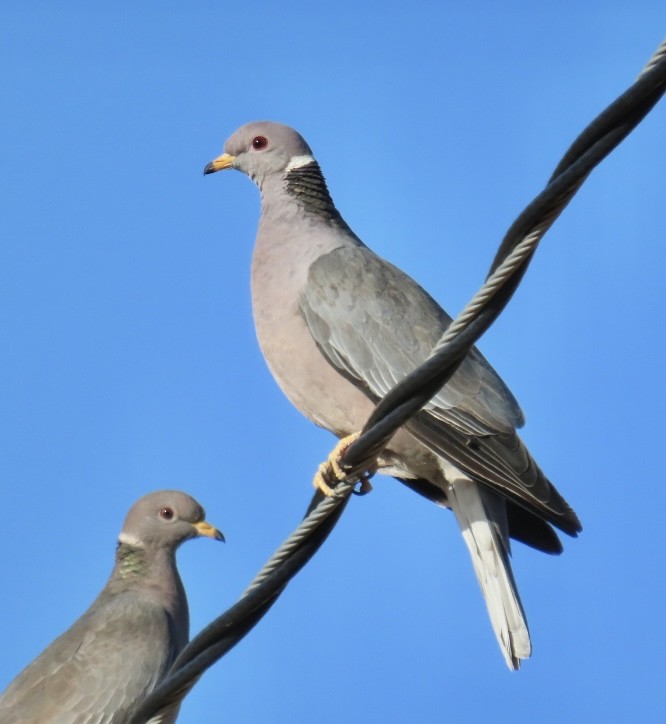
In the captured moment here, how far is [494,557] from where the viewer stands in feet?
15.9

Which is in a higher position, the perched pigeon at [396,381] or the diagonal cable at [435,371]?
the perched pigeon at [396,381]

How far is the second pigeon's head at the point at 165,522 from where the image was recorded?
681 cm

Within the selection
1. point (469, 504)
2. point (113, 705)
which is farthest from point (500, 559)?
point (113, 705)

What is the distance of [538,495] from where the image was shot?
4.49m

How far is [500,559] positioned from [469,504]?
275mm

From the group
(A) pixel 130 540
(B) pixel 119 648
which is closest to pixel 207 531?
(A) pixel 130 540

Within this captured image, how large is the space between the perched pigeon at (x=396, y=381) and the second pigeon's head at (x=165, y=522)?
176 cm

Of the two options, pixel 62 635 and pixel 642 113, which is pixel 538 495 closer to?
pixel 642 113

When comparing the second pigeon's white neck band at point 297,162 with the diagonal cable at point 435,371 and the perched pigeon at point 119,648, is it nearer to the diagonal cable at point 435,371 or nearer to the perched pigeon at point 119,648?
the perched pigeon at point 119,648

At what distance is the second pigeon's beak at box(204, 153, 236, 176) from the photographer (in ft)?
20.5

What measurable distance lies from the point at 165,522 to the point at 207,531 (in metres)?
0.22

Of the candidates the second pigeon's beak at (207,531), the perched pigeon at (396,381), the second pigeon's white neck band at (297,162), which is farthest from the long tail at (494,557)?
the second pigeon's beak at (207,531)

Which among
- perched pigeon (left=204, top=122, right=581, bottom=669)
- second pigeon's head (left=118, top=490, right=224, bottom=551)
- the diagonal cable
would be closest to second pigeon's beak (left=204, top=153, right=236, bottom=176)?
perched pigeon (left=204, top=122, right=581, bottom=669)

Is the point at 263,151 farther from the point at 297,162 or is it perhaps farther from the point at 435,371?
the point at 435,371
